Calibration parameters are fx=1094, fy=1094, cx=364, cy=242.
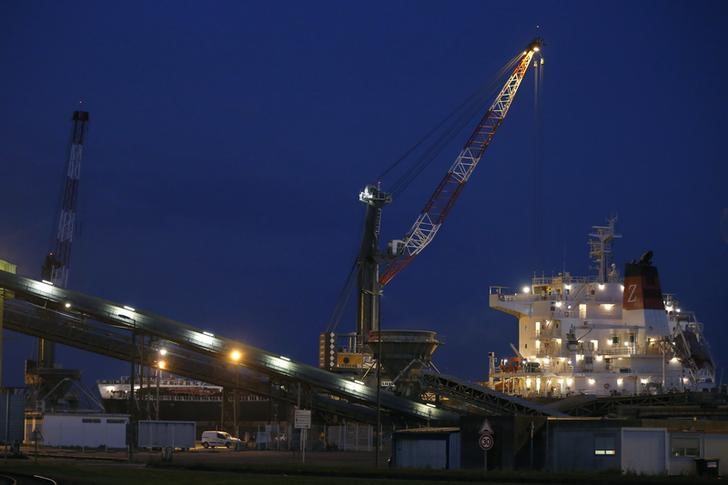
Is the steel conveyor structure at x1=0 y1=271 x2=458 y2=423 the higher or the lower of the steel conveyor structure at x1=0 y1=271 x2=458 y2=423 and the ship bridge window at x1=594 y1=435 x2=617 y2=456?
the higher

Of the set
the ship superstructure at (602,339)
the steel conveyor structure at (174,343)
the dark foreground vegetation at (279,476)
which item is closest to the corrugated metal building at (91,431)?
the steel conveyor structure at (174,343)

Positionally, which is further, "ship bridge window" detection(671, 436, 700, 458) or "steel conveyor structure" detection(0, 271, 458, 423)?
"steel conveyor structure" detection(0, 271, 458, 423)

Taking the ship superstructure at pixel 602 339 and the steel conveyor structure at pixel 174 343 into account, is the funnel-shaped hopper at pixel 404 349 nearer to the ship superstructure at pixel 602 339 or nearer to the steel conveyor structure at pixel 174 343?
the steel conveyor structure at pixel 174 343

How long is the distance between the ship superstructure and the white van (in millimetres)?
27773

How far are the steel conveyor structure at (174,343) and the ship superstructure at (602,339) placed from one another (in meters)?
16.7

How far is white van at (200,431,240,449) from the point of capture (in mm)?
80125

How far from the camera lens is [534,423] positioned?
46.7 meters

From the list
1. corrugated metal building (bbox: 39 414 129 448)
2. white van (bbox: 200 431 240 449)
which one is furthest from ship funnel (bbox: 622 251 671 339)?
corrugated metal building (bbox: 39 414 129 448)

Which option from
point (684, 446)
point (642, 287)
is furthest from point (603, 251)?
point (684, 446)

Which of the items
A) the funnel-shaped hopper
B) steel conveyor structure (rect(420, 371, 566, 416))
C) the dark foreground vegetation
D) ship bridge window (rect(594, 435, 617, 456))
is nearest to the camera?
the dark foreground vegetation

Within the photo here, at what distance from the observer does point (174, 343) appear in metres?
79.6

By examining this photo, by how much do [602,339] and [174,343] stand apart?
3860 cm

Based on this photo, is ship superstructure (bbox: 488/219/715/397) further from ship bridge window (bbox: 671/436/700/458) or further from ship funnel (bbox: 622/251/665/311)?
ship bridge window (bbox: 671/436/700/458)

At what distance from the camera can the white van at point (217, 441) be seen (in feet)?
263
